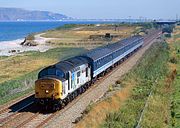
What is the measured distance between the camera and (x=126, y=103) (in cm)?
3219

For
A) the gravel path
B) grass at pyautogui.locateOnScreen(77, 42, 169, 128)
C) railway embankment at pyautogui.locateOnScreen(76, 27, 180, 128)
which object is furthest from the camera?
the gravel path

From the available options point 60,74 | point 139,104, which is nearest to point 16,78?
point 60,74

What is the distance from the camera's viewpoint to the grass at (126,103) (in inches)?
1011

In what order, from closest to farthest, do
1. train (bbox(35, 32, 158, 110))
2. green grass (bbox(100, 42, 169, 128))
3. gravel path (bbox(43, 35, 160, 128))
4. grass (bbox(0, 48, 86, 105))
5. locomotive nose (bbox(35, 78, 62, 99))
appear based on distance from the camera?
green grass (bbox(100, 42, 169, 128)), gravel path (bbox(43, 35, 160, 128)), locomotive nose (bbox(35, 78, 62, 99)), train (bbox(35, 32, 158, 110)), grass (bbox(0, 48, 86, 105))

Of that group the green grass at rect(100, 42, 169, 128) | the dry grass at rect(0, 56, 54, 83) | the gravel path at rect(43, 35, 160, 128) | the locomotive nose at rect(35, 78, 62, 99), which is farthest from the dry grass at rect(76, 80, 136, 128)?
the dry grass at rect(0, 56, 54, 83)

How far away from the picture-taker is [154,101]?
103ft

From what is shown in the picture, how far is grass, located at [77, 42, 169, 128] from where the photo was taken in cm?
2567

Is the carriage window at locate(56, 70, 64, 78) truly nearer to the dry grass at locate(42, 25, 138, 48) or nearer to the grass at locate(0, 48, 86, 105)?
the grass at locate(0, 48, 86, 105)

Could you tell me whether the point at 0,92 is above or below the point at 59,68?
below

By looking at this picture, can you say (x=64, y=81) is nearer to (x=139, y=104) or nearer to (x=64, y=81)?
(x=64, y=81)

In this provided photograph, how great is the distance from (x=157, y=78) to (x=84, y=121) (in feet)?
62.3

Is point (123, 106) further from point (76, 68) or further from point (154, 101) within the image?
point (76, 68)

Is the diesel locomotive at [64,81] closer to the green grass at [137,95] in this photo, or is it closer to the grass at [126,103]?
the grass at [126,103]

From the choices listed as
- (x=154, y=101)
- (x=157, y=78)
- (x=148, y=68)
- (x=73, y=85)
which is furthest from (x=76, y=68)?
Answer: (x=148, y=68)
